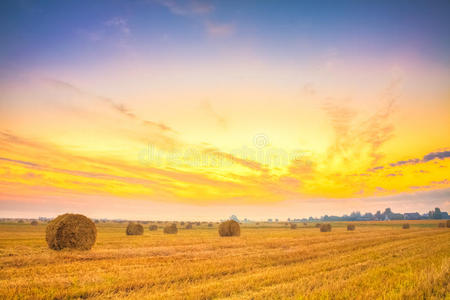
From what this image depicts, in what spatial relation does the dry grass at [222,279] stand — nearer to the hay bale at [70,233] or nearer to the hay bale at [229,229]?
the hay bale at [70,233]

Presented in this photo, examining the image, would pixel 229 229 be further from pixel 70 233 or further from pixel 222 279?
pixel 222 279

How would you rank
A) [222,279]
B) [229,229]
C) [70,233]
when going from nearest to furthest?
[222,279]
[70,233]
[229,229]

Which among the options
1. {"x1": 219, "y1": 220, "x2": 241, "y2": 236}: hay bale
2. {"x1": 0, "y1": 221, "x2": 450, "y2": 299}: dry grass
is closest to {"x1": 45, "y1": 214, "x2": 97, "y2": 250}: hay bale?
{"x1": 0, "y1": 221, "x2": 450, "y2": 299}: dry grass

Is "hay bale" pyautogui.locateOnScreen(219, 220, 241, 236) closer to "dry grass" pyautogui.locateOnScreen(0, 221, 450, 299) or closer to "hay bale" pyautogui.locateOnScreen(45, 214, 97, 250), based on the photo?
"hay bale" pyautogui.locateOnScreen(45, 214, 97, 250)

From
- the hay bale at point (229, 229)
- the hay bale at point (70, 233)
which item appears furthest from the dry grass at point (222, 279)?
the hay bale at point (229, 229)

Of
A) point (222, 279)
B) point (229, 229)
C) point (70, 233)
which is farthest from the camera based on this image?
point (229, 229)

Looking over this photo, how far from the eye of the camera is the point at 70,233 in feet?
65.8

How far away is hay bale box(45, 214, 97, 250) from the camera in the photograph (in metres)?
19.7

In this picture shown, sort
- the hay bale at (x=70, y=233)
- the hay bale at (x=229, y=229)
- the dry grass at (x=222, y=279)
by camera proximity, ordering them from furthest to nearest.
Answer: the hay bale at (x=229, y=229) < the hay bale at (x=70, y=233) < the dry grass at (x=222, y=279)

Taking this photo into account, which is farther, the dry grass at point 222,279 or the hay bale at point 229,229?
the hay bale at point 229,229

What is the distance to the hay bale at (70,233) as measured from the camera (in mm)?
19703

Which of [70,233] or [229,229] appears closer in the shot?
[70,233]

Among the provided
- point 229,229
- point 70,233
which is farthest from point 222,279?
point 229,229

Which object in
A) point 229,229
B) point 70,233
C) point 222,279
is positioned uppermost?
point 70,233
